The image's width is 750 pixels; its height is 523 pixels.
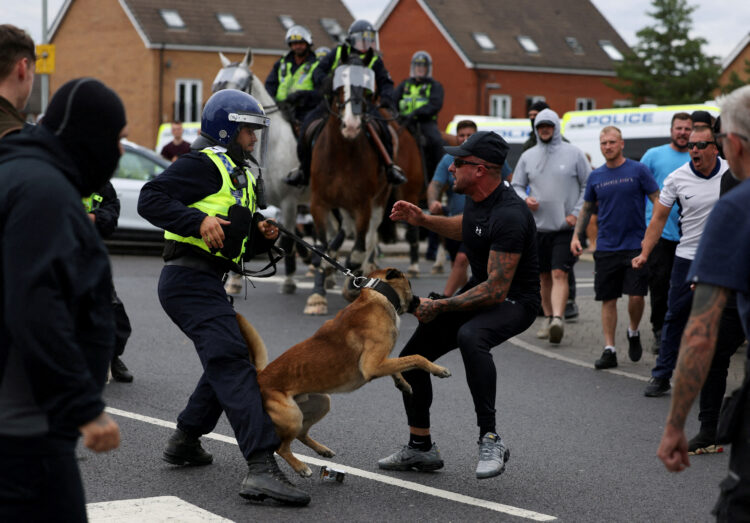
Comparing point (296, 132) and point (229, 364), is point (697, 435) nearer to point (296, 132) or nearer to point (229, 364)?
point (229, 364)

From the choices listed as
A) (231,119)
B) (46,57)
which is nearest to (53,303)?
(231,119)

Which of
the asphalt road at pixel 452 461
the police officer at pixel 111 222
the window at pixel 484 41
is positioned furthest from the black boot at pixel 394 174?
the window at pixel 484 41

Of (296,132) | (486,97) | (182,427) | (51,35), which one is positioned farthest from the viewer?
(51,35)

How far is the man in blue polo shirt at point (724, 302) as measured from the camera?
3.19m

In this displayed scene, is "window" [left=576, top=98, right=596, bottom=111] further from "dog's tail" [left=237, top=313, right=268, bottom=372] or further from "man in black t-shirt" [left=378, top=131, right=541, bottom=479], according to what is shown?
"dog's tail" [left=237, top=313, right=268, bottom=372]

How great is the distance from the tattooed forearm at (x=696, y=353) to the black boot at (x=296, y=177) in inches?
415

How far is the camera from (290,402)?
5469 millimetres

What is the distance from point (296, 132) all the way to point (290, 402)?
30.3 feet

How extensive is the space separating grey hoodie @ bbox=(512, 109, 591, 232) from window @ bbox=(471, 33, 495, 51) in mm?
42834

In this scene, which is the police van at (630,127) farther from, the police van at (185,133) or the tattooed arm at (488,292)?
the tattooed arm at (488,292)

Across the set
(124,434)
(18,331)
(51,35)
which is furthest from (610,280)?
(51,35)

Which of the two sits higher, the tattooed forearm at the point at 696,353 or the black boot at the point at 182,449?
the tattooed forearm at the point at 696,353

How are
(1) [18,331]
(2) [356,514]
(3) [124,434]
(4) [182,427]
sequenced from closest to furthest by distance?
1. (1) [18,331]
2. (2) [356,514]
3. (4) [182,427]
4. (3) [124,434]

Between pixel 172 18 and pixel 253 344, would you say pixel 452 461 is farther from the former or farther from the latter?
pixel 172 18
